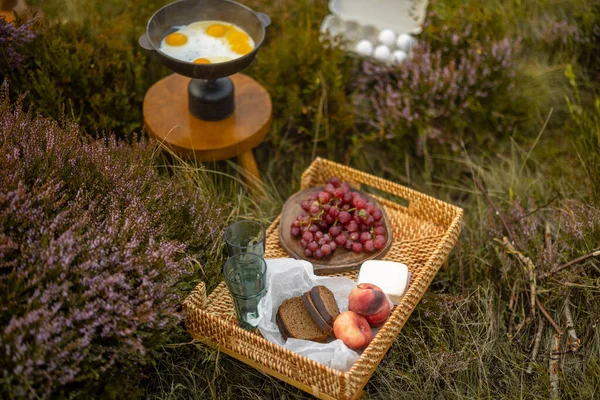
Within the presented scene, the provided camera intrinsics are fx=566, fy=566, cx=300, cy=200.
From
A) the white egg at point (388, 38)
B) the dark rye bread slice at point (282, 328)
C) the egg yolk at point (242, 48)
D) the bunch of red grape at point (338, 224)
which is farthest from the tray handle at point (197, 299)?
the white egg at point (388, 38)

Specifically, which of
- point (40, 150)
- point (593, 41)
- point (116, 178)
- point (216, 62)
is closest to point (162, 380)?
point (116, 178)

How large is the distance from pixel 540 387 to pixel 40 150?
247cm

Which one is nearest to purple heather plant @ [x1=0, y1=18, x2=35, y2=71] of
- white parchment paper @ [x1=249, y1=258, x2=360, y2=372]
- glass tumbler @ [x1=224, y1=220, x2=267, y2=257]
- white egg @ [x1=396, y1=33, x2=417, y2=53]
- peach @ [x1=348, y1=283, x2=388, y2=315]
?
glass tumbler @ [x1=224, y1=220, x2=267, y2=257]

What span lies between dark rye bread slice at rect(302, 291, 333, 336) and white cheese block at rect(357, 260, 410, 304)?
276 millimetres

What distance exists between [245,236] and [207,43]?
116 centimetres

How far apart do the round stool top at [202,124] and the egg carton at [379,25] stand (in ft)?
3.89

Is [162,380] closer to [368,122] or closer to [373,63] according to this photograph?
[368,122]

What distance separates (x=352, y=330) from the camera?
238 centimetres

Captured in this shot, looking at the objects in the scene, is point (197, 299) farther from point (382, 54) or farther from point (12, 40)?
point (382, 54)

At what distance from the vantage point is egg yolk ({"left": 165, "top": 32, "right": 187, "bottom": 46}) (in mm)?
3098

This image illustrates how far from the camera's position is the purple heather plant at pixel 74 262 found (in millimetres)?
1937

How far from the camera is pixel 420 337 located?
2834 mm

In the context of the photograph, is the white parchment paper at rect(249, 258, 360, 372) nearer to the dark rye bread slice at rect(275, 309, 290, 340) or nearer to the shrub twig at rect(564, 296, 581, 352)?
the dark rye bread slice at rect(275, 309, 290, 340)

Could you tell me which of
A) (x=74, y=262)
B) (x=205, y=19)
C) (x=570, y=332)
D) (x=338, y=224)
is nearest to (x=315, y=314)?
(x=338, y=224)
